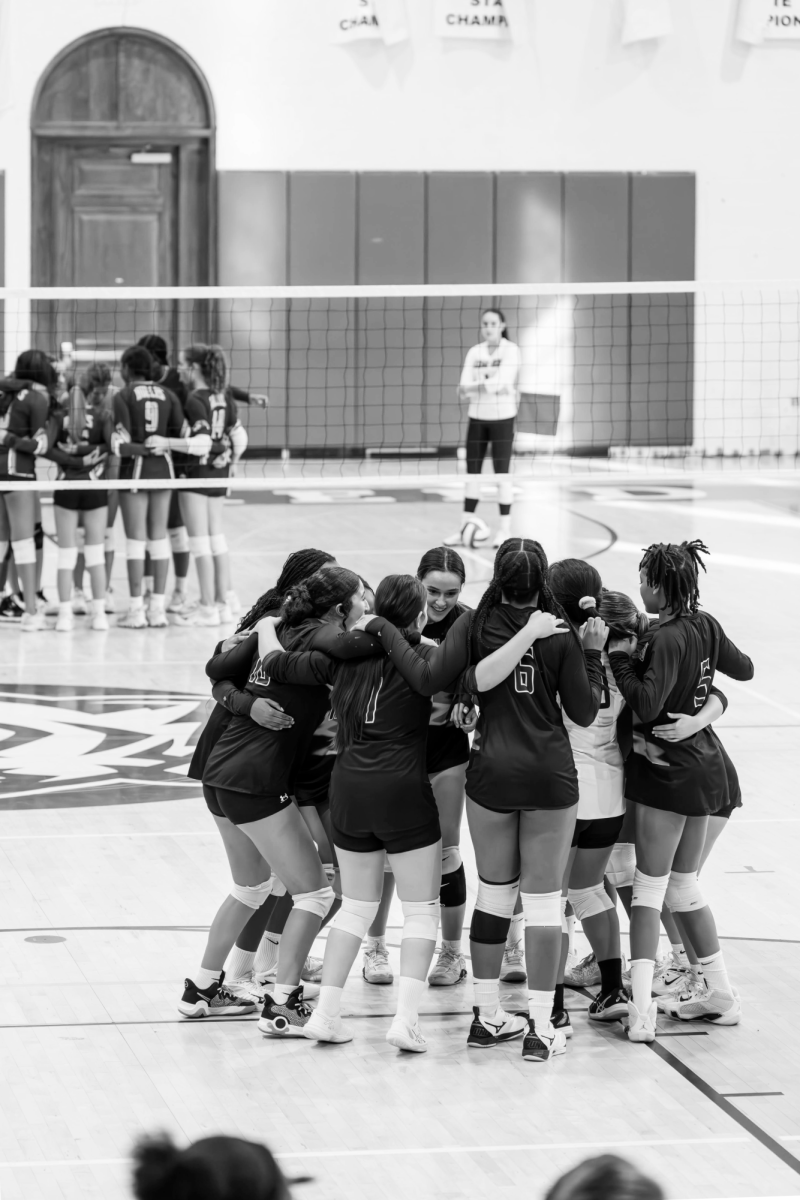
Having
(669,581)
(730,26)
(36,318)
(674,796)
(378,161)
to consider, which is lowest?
(674,796)

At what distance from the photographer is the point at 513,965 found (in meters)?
5.04

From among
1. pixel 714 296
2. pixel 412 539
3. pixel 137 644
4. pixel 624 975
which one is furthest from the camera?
pixel 714 296

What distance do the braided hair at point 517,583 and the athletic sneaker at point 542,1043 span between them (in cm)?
102

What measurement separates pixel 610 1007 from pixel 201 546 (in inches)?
245

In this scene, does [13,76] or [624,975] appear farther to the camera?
[13,76]

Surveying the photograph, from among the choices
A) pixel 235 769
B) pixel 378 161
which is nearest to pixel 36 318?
pixel 378 161

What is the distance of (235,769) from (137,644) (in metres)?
5.57

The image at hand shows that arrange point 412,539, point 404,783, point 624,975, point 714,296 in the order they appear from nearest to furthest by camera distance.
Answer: point 404,783, point 624,975, point 412,539, point 714,296

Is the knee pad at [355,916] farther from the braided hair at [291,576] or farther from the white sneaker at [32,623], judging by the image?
the white sneaker at [32,623]

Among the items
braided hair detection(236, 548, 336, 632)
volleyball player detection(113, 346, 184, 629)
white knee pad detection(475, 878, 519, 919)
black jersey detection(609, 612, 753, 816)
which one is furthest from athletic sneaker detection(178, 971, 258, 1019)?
volleyball player detection(113, 346, 184, 629)

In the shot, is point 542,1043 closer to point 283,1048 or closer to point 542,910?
point 542,910

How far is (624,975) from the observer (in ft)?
15.9

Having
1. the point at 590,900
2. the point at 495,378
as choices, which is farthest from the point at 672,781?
the point at 495,378

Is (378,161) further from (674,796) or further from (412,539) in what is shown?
(674,796)
